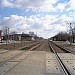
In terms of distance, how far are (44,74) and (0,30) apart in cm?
13074

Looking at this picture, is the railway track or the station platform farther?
the railway track

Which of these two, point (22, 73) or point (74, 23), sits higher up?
point (74, 23)

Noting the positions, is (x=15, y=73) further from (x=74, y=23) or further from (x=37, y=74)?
(x=74, y=23)

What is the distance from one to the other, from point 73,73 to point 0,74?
11.8 feet

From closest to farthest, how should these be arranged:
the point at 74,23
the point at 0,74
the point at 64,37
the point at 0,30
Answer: the point at 0,74 < the point at 74,23 < the point at 0,30 < the point at 64,37

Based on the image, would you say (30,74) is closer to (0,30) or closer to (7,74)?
(7,74)

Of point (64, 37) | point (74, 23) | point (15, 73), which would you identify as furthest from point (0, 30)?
point (15, 73)

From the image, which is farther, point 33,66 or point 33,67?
point 33,66

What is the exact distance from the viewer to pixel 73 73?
10547 mm

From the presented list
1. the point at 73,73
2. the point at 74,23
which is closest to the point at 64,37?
the point at 74,23

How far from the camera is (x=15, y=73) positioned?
1034 cm

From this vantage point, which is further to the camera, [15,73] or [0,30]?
[0,30]

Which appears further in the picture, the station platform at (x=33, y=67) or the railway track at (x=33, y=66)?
the railway track at (x=33, y=66)

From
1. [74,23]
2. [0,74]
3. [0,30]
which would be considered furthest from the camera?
[0,30]
